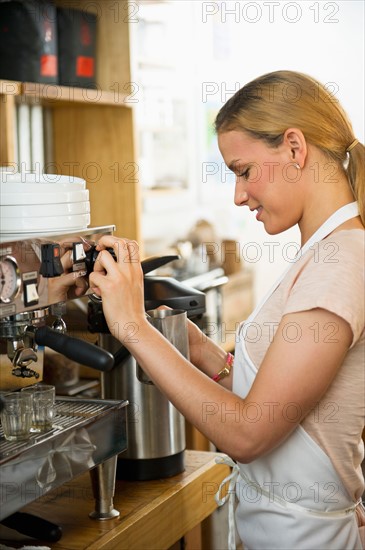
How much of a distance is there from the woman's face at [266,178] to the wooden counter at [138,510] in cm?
53

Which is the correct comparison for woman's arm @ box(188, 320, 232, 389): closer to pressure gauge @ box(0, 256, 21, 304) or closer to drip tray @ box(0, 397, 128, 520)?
drip tray @ box(0, 397, 128, 520)

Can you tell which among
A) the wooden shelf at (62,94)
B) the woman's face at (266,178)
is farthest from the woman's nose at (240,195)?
the wooden shelf at (62,94)

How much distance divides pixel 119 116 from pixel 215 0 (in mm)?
2142

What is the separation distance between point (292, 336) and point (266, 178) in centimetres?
27

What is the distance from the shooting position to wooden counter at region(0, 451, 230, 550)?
53.0 inches

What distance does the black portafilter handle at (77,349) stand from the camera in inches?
44.6

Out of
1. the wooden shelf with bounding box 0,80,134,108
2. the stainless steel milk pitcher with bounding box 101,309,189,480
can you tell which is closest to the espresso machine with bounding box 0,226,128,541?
the stainless steel milk pitcher with bounding box 101,309,189,480

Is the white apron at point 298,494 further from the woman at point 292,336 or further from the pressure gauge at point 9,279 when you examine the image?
the pressure gauge at point 9,279

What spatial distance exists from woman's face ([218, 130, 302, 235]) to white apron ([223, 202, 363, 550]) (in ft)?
0.20

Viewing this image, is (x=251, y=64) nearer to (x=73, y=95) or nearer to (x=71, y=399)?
Answer: (x=73, y=95)

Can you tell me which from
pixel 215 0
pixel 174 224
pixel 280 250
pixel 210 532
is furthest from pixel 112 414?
pixel 215 0

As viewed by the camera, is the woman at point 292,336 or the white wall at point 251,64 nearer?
the woman at point 292,336

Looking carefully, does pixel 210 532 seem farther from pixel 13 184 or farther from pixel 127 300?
pixel 13 184

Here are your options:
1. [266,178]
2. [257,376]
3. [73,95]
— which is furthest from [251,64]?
[257,376]
